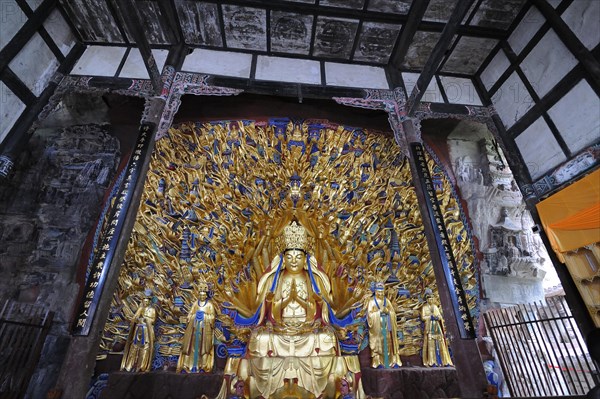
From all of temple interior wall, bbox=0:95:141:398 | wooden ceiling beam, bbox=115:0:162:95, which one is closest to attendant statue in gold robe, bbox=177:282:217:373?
→ temple interior wall, bbox=0:95:141:398

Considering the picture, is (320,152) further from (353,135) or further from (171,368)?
(171,368)

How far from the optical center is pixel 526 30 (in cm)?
567

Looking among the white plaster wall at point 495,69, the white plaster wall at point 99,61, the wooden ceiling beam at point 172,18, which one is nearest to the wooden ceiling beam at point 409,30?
the white plaster wall at point 495,69

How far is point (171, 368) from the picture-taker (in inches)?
219

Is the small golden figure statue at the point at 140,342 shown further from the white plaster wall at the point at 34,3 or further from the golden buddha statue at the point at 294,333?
the white plaster wall at the point at 34,3

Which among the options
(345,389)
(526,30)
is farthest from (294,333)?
(526,30)

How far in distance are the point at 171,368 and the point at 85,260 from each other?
2389mm

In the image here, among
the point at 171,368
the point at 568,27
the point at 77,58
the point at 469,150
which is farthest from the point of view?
the point at 469,150

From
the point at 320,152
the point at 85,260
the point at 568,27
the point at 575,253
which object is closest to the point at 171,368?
the point at 85,260

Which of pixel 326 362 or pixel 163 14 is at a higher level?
pixel 163 14

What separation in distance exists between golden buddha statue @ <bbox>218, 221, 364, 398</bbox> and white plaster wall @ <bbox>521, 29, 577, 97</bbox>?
4731mm

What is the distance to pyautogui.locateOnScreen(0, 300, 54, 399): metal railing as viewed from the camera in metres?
4.38

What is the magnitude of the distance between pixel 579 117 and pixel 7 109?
8.30m

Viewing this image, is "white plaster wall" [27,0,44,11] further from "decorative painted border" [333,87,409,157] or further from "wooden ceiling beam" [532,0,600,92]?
"wooden ceiling beam" [532,0,600,92]
